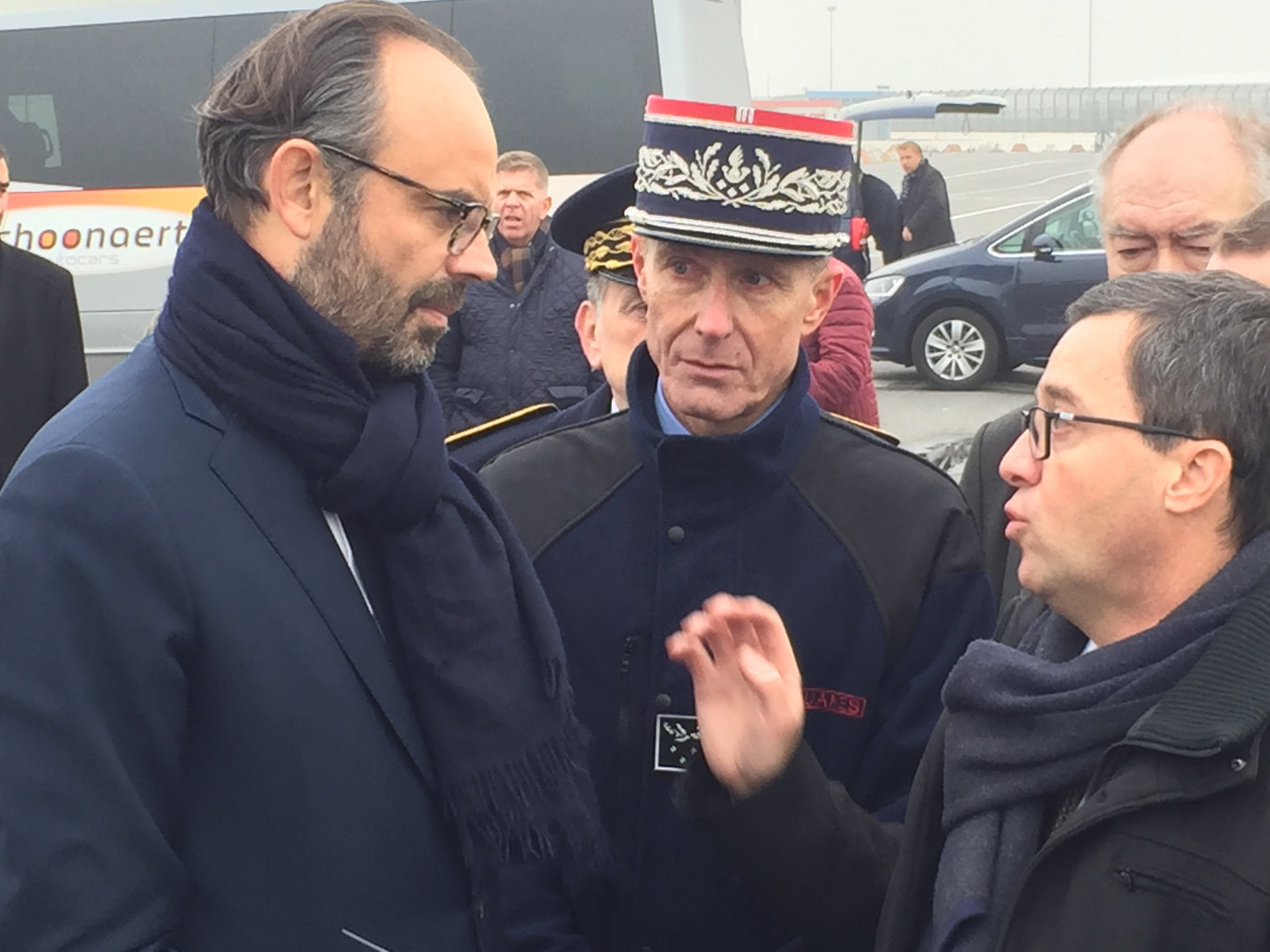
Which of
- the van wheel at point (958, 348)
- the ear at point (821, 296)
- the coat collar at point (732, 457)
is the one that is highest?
the ear at point (821, 296)

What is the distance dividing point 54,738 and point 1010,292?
11.7 m

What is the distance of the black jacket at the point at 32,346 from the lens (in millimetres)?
5250

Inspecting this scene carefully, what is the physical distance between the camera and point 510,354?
5559 millimetres

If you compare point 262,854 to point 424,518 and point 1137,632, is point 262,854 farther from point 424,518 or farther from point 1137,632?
point 1137,632

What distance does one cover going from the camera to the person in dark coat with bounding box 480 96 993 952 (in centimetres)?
218

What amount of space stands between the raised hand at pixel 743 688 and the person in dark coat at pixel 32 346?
3898 millimetres

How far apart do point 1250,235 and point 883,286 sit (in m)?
10.5

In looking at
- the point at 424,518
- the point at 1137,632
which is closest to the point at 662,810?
the point at 424,518

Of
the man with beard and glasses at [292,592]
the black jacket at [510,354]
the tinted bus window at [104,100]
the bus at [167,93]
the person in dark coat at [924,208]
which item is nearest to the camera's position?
the man with beard and glasses at [292,592]

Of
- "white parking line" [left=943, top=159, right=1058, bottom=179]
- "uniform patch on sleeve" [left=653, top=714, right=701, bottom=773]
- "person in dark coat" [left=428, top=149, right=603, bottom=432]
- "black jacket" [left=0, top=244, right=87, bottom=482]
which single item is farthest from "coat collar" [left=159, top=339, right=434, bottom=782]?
"white parking line" [left=943, top=159, right=1058, bottom=179]

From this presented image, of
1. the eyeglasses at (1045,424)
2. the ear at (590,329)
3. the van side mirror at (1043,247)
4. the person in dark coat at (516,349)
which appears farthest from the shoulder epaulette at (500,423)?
the van side mirror at (1043,247)

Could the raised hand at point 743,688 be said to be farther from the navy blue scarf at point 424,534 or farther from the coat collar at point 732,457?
the coat collar at point 732,457

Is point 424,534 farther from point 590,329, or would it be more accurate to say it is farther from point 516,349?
point 516,349

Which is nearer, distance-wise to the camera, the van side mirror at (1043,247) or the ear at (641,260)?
the ear at (641,260)
